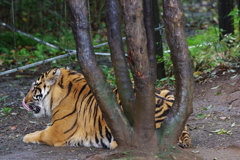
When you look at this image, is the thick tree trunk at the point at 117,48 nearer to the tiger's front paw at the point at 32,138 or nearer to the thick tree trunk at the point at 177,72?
the thick tree trunk at the point at 177,72

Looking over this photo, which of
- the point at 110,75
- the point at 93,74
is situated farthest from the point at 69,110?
the point at 110,75

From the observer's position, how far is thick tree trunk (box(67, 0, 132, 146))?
344cm

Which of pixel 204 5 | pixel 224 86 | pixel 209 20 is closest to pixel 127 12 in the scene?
pixel 224 86

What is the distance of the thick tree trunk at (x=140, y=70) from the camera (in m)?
3.25

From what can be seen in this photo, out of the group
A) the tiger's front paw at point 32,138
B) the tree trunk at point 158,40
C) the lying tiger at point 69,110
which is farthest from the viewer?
the tree trunk at point 158,40

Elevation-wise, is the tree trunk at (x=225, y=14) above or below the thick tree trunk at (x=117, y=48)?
above

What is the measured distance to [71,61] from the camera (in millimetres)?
9000

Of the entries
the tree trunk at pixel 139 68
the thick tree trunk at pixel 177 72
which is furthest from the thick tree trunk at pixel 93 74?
the thick tree trunk at pixel 177 72

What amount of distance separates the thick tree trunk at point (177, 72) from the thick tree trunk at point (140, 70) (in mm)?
166

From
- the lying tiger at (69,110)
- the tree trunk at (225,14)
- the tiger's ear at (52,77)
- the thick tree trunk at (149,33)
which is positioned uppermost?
the tree trunk at (225,14)

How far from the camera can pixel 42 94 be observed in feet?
16.5

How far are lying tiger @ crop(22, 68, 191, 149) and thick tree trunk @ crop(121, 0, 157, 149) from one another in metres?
0.82

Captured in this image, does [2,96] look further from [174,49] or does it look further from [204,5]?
[204,5]

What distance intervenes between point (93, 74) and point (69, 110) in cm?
145
